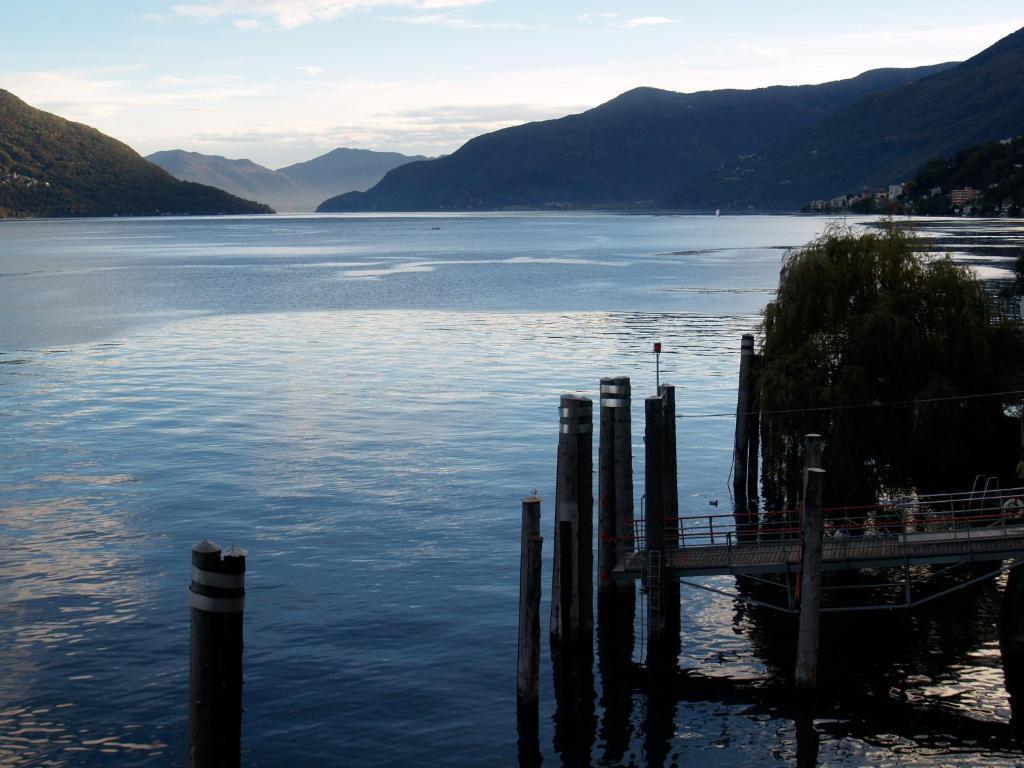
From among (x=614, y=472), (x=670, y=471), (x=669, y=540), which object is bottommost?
(x=669, y=540)

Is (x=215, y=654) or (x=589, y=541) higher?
(x=215, y=654)

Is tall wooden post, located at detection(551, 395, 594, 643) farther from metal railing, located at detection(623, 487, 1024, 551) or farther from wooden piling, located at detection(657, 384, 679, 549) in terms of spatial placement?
wooden piling, located at detection(657, 384, 679, 549)

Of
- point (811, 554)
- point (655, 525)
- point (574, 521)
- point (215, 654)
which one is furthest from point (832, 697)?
point (215, 654)

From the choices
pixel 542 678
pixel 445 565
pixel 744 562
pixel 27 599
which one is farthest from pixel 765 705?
pixel 27 599

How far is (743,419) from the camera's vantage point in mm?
31984

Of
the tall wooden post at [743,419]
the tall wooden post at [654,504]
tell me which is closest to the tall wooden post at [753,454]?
the tall wooden post at [743,419]

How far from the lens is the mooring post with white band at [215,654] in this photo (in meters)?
9.42

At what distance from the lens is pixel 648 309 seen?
3393 inches

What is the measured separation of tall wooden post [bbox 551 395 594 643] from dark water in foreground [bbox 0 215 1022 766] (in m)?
1.29

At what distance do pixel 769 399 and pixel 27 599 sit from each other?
691 inches

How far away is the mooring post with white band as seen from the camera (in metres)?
9.42

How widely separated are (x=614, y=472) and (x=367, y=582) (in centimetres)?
654

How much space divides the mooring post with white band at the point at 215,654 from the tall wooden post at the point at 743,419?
2279 cm

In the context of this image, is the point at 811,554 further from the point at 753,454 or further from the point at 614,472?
the point at 753,454
